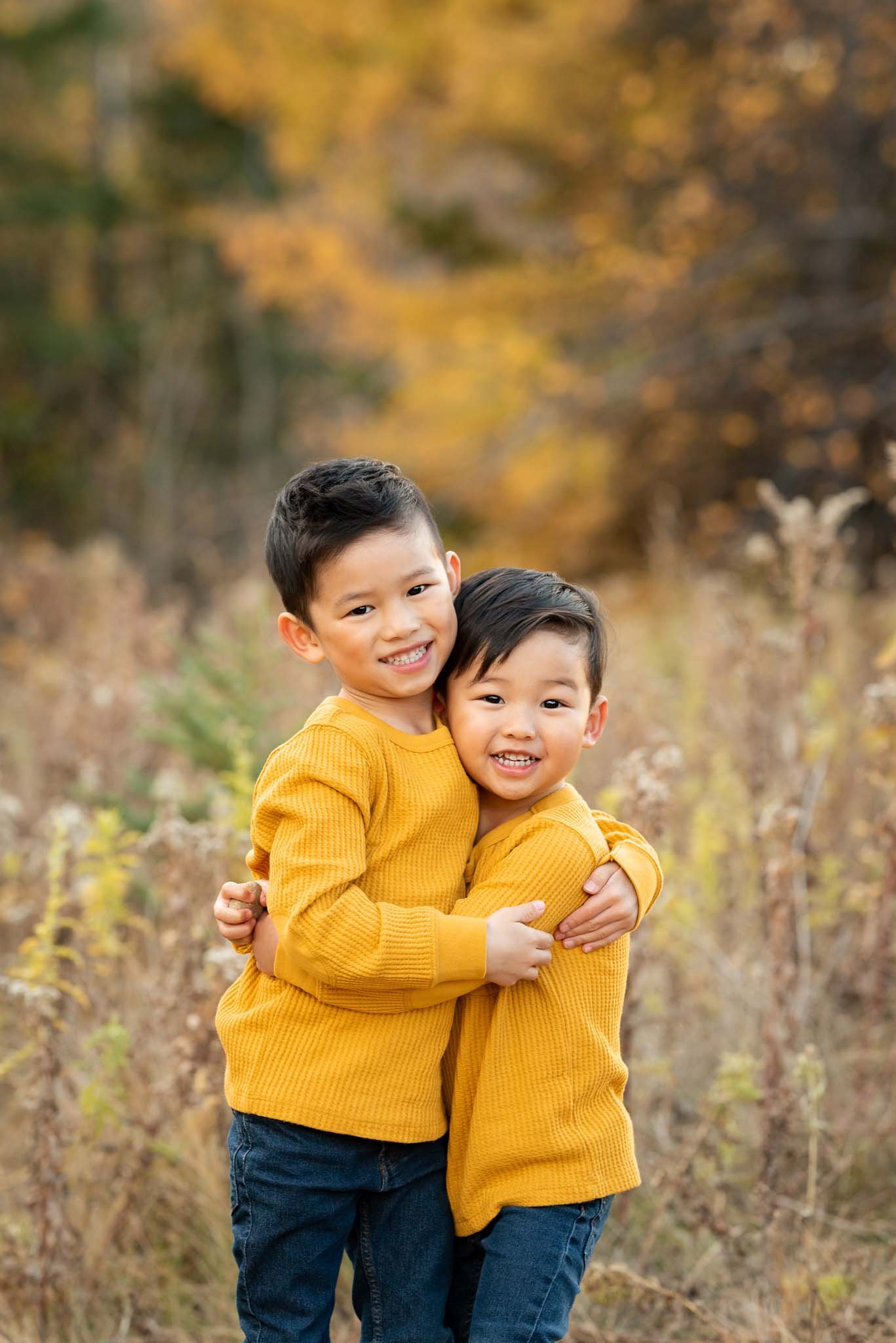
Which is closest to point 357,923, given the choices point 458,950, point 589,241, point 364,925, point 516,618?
point 364,925

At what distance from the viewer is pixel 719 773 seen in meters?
4.18

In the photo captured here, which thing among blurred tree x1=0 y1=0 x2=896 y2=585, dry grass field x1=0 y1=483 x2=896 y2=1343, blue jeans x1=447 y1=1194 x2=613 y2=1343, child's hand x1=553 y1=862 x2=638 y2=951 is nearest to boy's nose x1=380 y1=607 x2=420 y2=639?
child's hand x1=553 y1=862 x2=638 y2=951

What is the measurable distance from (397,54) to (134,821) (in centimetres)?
929

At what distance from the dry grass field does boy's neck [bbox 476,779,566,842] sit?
0.46 m

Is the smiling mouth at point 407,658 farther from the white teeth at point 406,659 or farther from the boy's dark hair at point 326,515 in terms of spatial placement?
the boy's dark hair at point 326,515

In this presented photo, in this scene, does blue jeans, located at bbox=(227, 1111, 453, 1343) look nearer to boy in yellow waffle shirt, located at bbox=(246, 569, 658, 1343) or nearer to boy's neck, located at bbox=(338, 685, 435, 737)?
boy in yellow waffle shirt, located at bbox=(246, 569, 658, 1343)

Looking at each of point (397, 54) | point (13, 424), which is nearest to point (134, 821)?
point (397, 54)

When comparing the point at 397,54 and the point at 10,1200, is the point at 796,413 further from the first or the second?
the point at 10,1200

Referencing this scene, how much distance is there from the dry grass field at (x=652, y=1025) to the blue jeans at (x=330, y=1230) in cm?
50

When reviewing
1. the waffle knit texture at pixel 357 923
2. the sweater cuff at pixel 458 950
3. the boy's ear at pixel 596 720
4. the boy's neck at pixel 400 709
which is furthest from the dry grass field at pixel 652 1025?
the sweater cuff at pixel 458 950

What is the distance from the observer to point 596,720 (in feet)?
6.75

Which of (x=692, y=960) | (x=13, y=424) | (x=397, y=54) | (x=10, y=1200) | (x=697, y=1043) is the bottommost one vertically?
(x=10, y=1200)

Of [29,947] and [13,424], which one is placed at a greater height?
[13,424]

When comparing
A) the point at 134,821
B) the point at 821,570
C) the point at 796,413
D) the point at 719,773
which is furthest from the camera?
the point at 796,413
